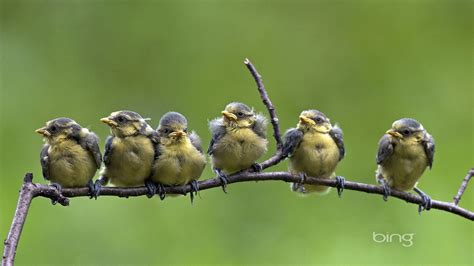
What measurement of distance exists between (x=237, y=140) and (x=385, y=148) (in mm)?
820

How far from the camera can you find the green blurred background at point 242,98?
6.51 m

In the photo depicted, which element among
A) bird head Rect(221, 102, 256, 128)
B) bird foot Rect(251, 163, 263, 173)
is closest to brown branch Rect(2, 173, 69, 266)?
bird foot Rect(251, 163, 263, 173)

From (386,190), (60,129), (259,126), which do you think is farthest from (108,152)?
(386,190)

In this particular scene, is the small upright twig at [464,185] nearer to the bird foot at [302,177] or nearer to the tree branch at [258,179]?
the tree branch at [258,179]

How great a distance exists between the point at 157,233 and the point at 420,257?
6.74ft

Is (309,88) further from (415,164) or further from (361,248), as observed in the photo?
(415,164)

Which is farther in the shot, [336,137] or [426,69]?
[426,69]

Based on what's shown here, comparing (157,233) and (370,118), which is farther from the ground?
(370,118)

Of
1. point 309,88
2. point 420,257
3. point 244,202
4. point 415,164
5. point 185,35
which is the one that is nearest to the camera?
point 415,164

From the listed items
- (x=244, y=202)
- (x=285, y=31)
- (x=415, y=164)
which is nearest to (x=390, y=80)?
(x=285, y=31)

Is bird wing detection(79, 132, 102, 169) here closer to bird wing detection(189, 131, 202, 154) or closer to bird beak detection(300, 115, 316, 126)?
bird wing detection(189, 131, 202, 154)

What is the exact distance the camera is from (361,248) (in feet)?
21.1

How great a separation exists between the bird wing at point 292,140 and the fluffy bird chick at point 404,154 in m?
0.47

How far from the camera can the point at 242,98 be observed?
7168 millimetres
